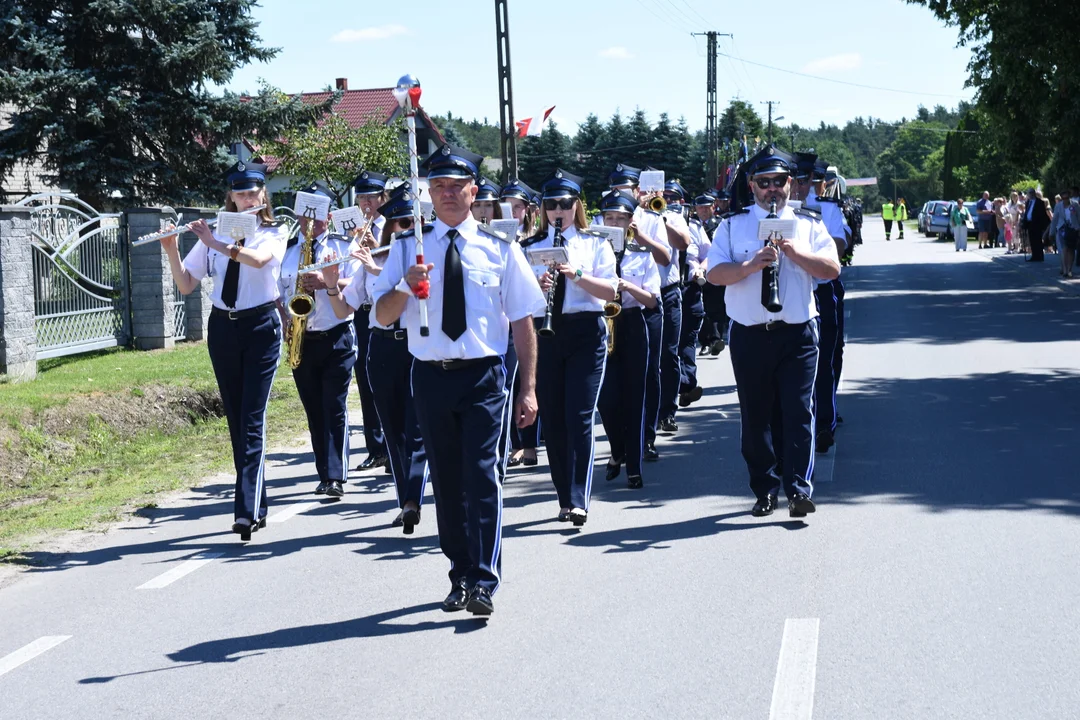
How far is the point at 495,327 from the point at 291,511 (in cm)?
362

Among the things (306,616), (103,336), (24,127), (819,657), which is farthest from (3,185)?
(819,657)

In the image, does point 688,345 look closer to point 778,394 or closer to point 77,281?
point 778,394

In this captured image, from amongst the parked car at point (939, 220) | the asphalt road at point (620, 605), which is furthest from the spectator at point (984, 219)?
the asphalt road at point (620, 605)

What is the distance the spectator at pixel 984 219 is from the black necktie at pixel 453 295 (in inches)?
1848

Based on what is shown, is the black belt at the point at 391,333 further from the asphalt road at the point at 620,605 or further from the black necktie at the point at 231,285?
the asphalt road at the point at 620,605

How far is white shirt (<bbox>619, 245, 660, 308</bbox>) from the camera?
9.80 metres

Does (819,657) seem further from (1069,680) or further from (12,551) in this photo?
(12,551)

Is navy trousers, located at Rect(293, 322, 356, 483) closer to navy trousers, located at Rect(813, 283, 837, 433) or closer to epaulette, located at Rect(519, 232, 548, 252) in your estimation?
epaulette, located at Rect(519, 232, 548, 252)

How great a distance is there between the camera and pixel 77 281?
16.5m

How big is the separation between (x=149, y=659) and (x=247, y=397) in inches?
102

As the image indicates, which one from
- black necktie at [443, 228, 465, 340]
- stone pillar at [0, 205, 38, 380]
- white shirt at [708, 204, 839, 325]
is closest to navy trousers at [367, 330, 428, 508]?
white shirt at [708, 204, 839, 325]

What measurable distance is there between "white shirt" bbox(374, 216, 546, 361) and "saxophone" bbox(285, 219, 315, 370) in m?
2.91

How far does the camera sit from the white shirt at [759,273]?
27.0 ft

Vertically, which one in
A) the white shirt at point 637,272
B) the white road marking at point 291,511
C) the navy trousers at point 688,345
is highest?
the white shirt at point 637,272
